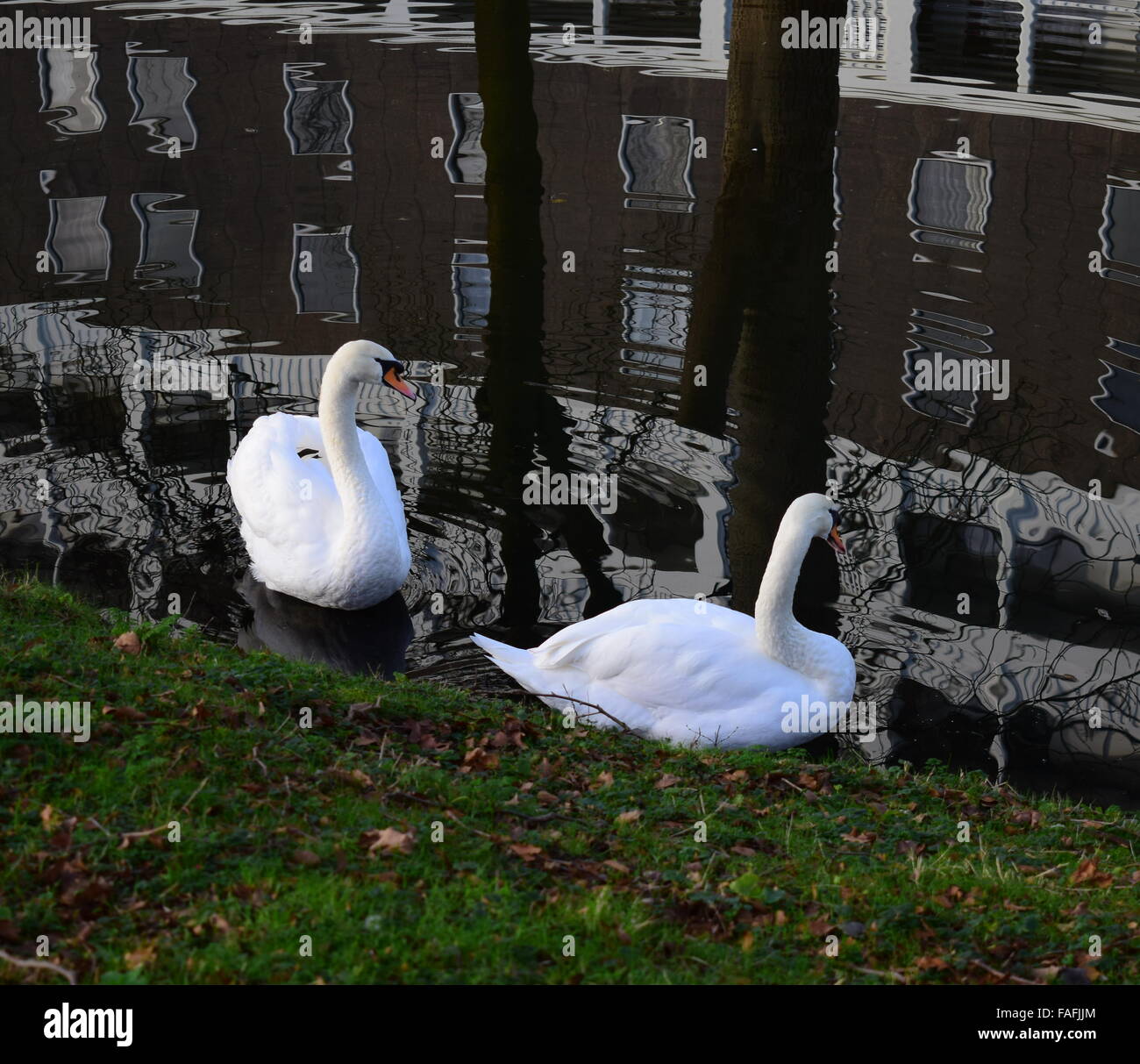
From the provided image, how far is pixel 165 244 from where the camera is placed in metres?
16.5

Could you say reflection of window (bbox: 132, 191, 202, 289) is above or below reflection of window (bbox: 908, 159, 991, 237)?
below

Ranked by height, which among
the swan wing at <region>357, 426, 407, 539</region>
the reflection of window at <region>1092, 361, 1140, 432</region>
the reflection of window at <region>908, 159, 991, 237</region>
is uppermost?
the reflection of window at <region>908, 159, 991, 237</region>

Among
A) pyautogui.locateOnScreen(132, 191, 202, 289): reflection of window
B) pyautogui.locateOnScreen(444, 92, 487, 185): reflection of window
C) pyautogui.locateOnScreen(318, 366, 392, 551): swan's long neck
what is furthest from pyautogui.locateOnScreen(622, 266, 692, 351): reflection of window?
pyautogui.locateOnScreen(444, 92, 487, 185): reflection of window

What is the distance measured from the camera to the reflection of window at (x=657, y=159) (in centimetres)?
1938

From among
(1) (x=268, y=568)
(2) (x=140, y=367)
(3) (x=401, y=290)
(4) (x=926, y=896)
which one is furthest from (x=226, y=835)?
(3) (x=401, y=290)

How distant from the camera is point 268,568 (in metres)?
9.33

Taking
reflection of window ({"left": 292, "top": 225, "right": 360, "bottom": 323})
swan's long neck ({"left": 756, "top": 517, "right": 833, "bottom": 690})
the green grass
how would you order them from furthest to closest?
reflection of window ({"left": 292, "top": 225, "right": 360, "bottom": 323}), swan's long neck ({"left": 756, "top": 517, "right": 833, "bottom": 690}), the green grass

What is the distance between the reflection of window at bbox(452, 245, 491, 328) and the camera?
13945 mm

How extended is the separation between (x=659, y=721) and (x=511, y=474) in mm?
3457

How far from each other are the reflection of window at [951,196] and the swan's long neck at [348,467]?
10531 millimetres

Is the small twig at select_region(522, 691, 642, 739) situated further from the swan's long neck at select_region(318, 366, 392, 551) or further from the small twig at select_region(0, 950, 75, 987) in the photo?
the small twig at select_region(0, 950, 75, 987)

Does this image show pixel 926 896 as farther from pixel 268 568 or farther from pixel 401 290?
pixel 401 290

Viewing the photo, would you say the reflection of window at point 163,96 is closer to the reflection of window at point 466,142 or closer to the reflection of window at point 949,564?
the reflection of window at point 466,142

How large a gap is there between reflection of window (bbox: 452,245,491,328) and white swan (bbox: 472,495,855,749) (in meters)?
6.53
